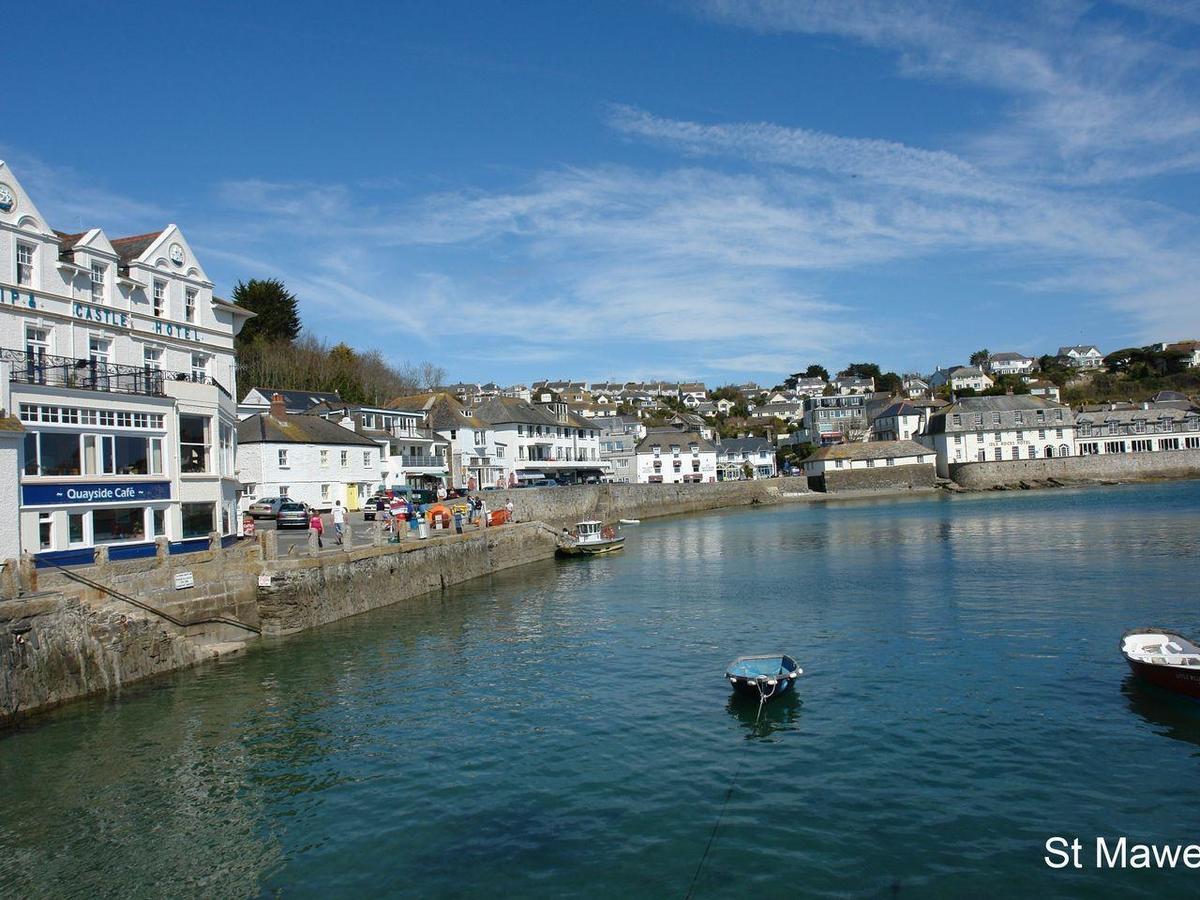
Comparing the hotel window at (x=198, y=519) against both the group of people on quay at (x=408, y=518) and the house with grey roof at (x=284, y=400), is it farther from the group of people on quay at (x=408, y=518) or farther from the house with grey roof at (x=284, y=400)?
the house with grey roof at (x=284, y=400)

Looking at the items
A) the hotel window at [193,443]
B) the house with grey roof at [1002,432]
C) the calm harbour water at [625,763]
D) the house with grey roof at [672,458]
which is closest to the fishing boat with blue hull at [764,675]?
the calm harbour water at [625,763]

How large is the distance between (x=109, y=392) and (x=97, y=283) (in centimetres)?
942

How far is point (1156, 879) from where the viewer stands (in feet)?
36.3

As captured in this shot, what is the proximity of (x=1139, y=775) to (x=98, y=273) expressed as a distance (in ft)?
129

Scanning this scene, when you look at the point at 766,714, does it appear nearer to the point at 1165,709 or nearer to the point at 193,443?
the point at 1165,709

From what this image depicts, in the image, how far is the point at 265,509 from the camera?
158ft

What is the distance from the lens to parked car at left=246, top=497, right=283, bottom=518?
157ft

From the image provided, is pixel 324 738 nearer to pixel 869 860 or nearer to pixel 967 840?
pixel 869 860

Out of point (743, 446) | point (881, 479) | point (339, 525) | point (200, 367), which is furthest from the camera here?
point (743, 446)

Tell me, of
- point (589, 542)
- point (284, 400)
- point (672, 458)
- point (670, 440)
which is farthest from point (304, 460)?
point (670, 440)

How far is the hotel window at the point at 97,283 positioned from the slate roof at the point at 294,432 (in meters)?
20.8

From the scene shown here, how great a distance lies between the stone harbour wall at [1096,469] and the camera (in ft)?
367

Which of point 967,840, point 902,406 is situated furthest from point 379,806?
point 902,406

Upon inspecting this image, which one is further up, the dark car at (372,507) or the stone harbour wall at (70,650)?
the dark car at (372,507)
